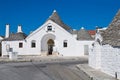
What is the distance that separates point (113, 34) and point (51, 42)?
3455 cm

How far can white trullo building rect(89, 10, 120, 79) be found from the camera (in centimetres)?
1780

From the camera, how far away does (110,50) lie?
755 inches

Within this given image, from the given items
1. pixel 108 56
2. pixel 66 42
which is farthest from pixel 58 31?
pixel 108 56

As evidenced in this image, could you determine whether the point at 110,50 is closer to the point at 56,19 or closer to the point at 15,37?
the point at 15,37

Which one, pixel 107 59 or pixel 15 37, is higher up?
pixel 15 37

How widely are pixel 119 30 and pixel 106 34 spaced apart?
79.7 inches

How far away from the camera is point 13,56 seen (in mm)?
41750

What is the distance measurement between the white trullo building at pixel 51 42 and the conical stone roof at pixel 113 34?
98.5 feet

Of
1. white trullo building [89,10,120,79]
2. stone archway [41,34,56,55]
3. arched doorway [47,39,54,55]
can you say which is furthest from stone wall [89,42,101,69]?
arched doorway [47,39,54,55]

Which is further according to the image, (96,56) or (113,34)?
(96,56)

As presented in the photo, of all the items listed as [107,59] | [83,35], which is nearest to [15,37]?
[83,35]

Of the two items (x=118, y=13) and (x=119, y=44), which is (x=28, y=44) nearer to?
(x=118, y=13)

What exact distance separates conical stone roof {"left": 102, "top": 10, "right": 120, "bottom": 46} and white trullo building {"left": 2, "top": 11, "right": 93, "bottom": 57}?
30.0 m

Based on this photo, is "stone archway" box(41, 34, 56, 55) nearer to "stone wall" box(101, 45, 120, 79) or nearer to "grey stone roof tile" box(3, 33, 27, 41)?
"grey stone roof tile" box(3, 33, 27, 41)
